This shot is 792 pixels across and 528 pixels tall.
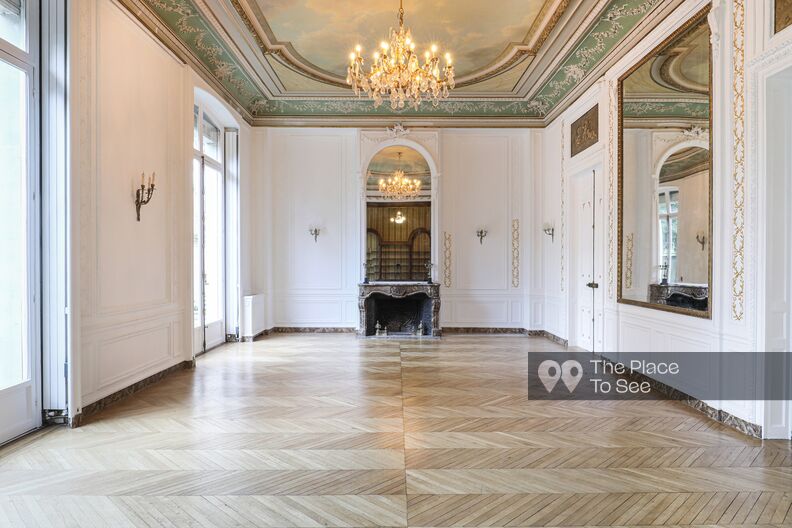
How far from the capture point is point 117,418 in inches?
166

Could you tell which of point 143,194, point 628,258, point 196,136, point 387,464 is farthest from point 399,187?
point 387,464

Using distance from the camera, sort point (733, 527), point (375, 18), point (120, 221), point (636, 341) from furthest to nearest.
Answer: point (375, 18) < point (636, 341) < point (120, 221) < point (733, 527)

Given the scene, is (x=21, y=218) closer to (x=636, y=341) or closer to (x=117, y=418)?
(x=117, y=418)

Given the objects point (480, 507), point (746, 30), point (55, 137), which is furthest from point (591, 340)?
point (55, 137)

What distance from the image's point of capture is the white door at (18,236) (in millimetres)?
3588

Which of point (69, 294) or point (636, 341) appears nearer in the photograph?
point (69, 294)

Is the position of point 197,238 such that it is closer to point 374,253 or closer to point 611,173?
point 374,253

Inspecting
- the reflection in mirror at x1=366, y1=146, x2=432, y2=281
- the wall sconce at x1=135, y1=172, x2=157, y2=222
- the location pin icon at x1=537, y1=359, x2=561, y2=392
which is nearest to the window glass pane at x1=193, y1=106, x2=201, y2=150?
the wall sconce at x1=135, y1=172, x2=157, y2=222

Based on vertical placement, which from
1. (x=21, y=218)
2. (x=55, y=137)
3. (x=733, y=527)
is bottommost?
(x=733, y=527)

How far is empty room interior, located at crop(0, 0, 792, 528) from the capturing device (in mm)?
3016

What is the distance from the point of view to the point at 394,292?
8953 millimetres

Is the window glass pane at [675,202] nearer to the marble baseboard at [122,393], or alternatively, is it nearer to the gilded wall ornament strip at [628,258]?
the gilded wall ornament strip at [628,258]

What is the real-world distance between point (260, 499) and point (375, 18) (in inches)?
220

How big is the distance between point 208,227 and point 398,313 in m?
3.82
